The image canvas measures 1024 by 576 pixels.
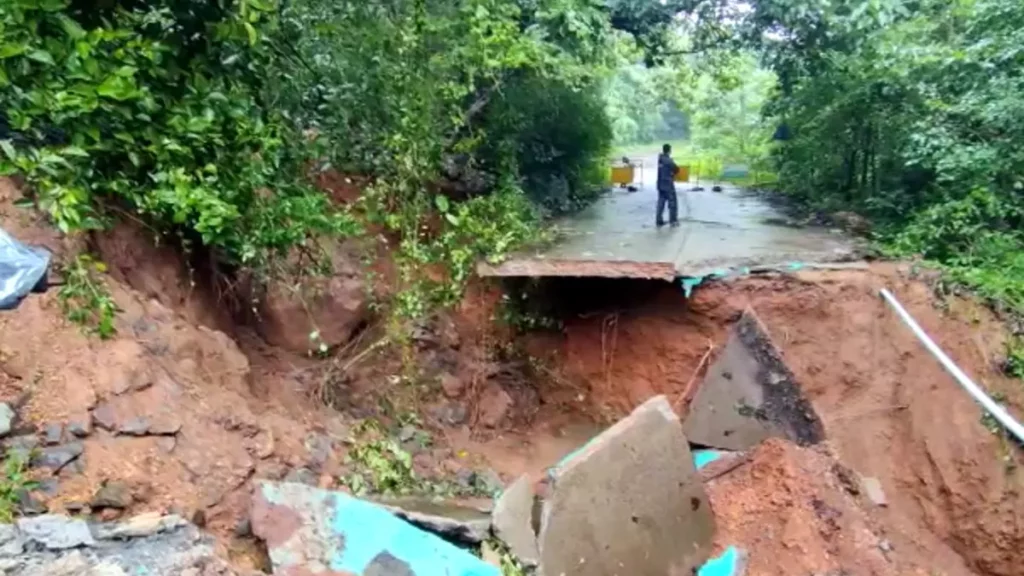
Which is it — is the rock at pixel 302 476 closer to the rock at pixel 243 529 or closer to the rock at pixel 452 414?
the rock at pixel 243 529

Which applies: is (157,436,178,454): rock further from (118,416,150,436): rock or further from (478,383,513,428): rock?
(478,383,513,428): rock

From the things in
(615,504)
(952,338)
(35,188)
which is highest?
(35,188)

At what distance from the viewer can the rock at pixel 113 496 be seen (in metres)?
3.92

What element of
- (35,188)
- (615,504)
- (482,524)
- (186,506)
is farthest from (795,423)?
(35,188)

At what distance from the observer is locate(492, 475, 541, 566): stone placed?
192 inches

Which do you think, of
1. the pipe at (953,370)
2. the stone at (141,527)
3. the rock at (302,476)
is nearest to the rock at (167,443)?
the stone at (141,527)

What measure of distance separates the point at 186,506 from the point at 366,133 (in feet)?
11.4

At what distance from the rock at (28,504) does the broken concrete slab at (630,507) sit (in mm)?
2651

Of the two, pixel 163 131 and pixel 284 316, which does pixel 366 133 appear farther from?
pixel 163 131

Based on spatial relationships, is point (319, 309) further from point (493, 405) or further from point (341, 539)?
point (341, 539)

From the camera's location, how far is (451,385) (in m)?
7.23

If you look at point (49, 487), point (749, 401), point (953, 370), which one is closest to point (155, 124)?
point (49, 487)

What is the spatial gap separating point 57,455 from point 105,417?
313 millimetres

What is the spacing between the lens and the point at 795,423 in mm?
6547
